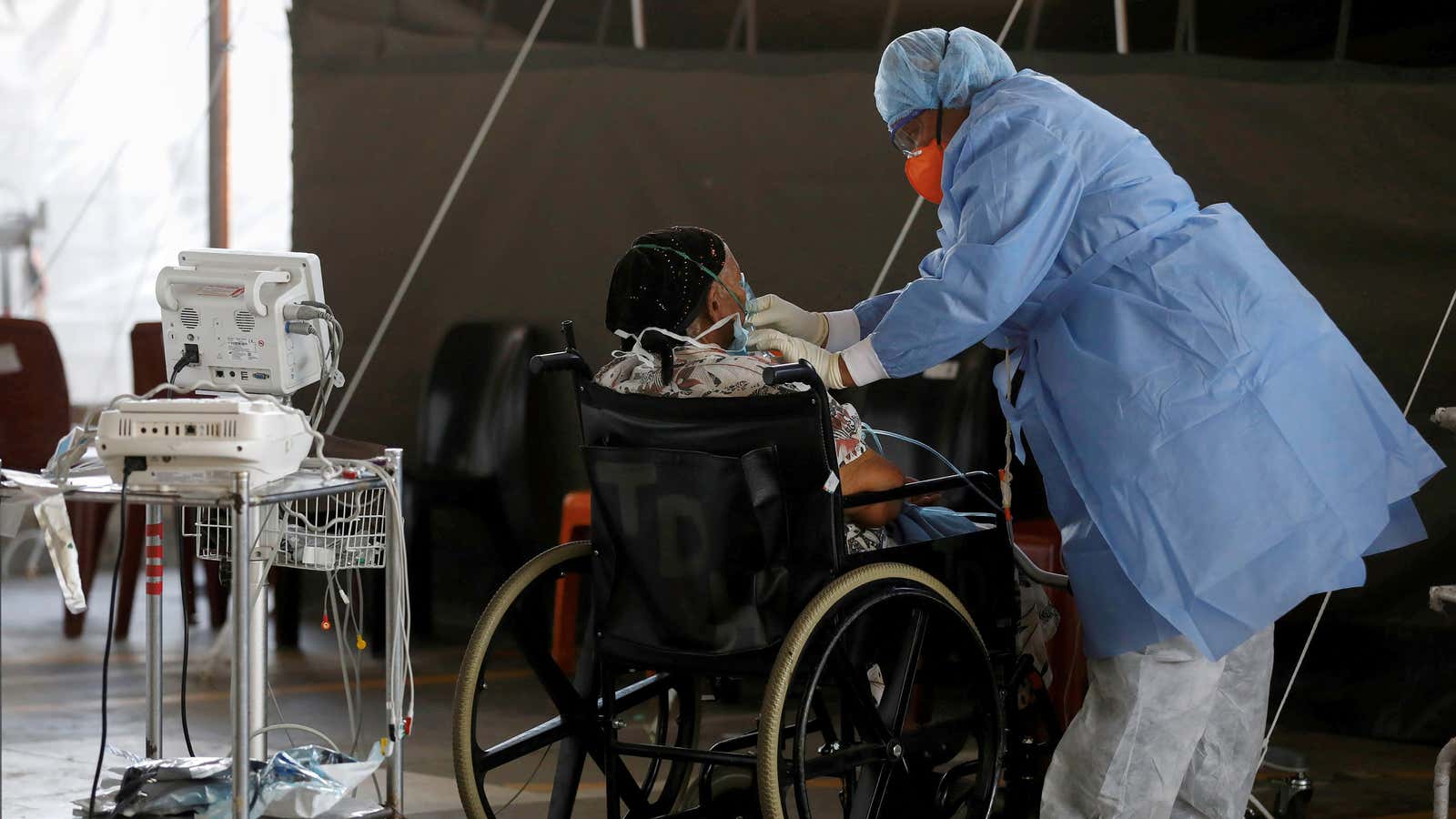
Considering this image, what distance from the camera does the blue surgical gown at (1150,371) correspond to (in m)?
2.16

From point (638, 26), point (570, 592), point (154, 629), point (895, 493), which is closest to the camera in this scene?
point (895, 493)

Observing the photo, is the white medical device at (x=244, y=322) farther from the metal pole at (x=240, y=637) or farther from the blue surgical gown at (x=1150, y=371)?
the blue surgical gown at (x=1150, y=371)

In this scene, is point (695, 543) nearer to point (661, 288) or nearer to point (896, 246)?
point (661, 288)

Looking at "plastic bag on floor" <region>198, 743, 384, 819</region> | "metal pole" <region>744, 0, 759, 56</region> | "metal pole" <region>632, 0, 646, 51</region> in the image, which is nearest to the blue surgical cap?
"plastic bag on floor" <region>198, 743, 384, 819</region>

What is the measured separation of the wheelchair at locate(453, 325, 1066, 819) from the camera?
6.79ft

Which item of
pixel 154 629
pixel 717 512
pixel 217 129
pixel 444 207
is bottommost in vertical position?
pixel 154 629

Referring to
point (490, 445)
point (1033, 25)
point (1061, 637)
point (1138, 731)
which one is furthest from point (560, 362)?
point (490, 445)

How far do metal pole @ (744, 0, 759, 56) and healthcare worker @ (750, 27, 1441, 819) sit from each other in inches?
68.7

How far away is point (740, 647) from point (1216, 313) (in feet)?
2.56

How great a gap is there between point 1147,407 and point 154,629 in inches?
57.0

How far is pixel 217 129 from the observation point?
5086mm

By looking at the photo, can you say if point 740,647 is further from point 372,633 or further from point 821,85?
point 372,633

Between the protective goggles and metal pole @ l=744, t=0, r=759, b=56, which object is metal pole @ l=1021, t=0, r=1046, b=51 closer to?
metal pole @ l=744, t=0, r=759, b=56

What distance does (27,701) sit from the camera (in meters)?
3.88
